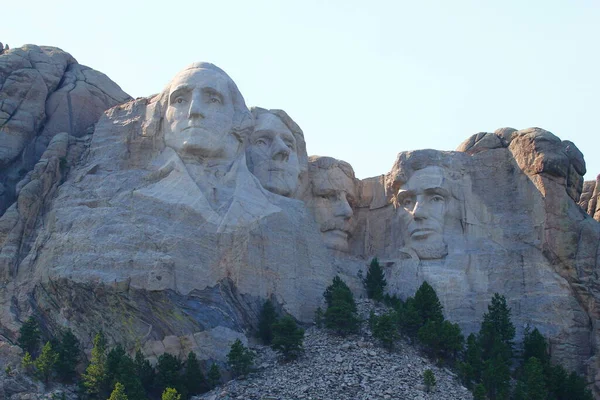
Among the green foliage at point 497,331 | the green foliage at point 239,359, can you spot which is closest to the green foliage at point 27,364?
the green foliage at point 239,359

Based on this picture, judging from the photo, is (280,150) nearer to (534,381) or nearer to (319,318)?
(319,318)

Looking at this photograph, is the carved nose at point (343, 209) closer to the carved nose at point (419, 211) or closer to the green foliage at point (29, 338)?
the carved nose at point (419, 211)

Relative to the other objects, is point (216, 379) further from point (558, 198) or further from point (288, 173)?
point (558, 198)

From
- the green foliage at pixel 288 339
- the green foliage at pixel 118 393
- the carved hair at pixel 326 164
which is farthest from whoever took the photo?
the carved hair at pixel 326 164

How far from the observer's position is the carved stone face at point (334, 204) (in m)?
46.5

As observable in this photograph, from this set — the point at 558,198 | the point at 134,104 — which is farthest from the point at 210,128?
the point at 558,198

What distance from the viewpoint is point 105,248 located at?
41438mm

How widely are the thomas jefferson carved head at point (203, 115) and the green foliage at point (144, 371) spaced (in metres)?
5.89

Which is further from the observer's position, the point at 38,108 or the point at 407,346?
the point at 38,108

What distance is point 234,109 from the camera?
4447 centimetres

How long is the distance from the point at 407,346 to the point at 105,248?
23.5ft

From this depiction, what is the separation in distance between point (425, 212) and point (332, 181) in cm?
277

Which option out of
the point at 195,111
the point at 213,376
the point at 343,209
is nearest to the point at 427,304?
the point at 343,209

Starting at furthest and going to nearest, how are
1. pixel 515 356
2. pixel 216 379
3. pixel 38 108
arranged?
pixel 38 108, pixel 515 356, pixel 216 379
